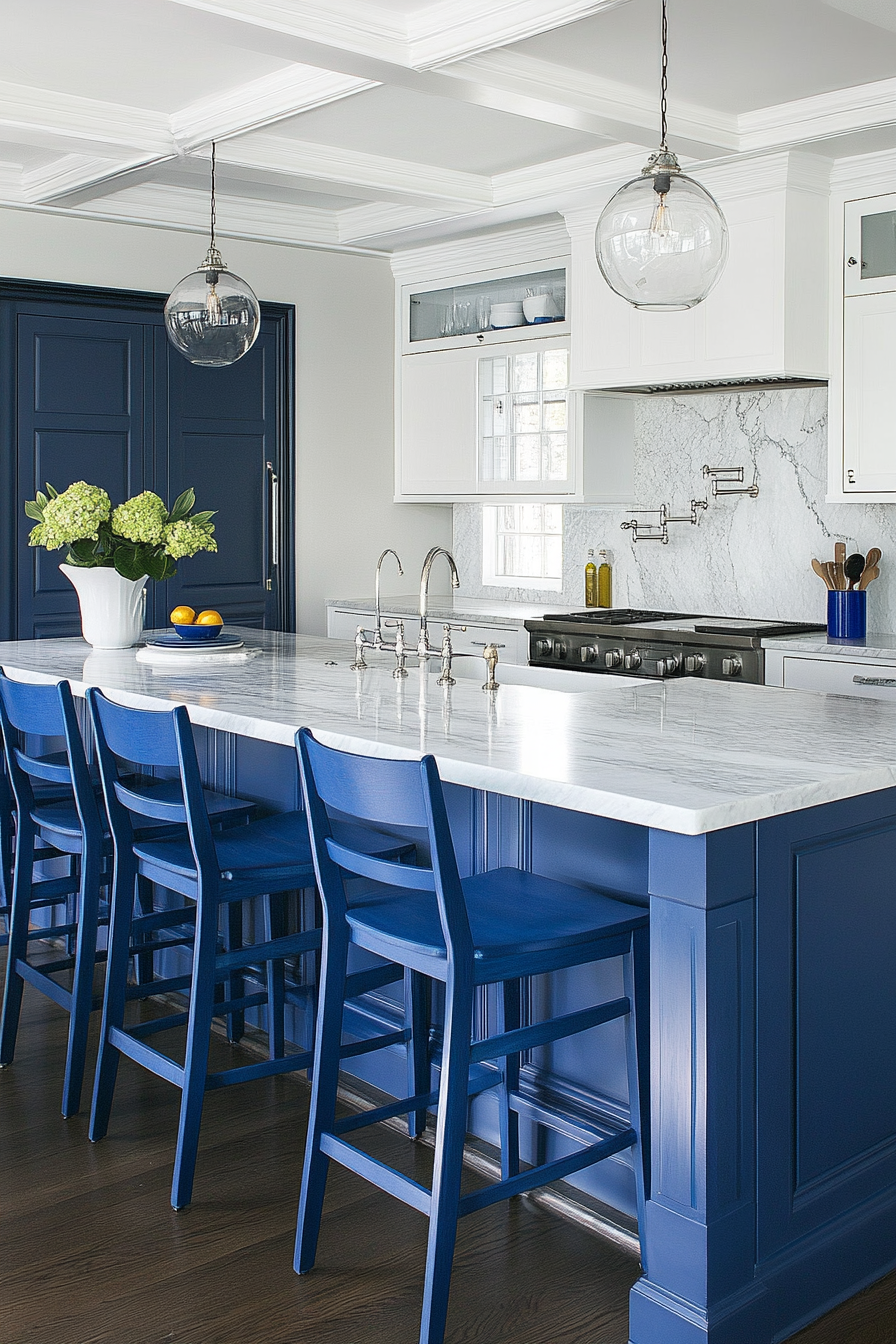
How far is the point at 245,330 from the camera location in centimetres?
412

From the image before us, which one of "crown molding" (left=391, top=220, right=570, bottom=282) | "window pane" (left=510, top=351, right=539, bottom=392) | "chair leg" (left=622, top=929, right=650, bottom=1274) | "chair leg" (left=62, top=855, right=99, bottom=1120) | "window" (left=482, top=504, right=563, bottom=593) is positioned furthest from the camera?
"window" (left=482, top=504, right=563, bottom=593)

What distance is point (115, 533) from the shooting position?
4.14 m

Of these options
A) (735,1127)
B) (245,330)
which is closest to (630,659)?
(245,330)

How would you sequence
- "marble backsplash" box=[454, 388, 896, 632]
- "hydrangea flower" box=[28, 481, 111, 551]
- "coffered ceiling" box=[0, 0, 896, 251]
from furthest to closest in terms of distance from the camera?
"marble backsplash" box=[454, 388, 896, 632] → "hydrangea flower" box=[28, 481, 111, 551] → "coffered ceiling" box=[0, 0, 896, 251]

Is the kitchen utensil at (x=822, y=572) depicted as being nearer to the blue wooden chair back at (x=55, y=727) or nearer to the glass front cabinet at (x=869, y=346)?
the glass front cabinet at (x=869, y=346)

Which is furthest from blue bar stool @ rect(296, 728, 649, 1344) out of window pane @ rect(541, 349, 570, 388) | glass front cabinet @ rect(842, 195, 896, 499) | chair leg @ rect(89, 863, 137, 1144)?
window pane @ rect(541, 349, 570, 388)

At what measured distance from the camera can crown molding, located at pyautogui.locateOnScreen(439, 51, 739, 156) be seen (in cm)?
384

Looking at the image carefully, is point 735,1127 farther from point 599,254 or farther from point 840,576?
point 840,576

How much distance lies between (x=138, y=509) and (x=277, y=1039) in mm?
1725

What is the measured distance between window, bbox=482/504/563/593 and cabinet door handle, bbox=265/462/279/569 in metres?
1.12

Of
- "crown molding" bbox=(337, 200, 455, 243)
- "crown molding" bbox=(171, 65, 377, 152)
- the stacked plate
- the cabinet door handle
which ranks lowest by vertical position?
the cabinet door handle

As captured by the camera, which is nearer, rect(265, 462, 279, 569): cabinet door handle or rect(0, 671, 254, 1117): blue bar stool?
rect(0, 671, 254, 1117): blue bar stool

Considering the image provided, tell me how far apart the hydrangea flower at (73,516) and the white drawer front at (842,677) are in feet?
7.77

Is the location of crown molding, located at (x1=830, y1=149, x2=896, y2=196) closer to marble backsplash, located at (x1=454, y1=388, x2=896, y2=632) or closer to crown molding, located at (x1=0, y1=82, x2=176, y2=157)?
marble backsplash, located at (x1=454, y1=388, x2=896, y2=632)
